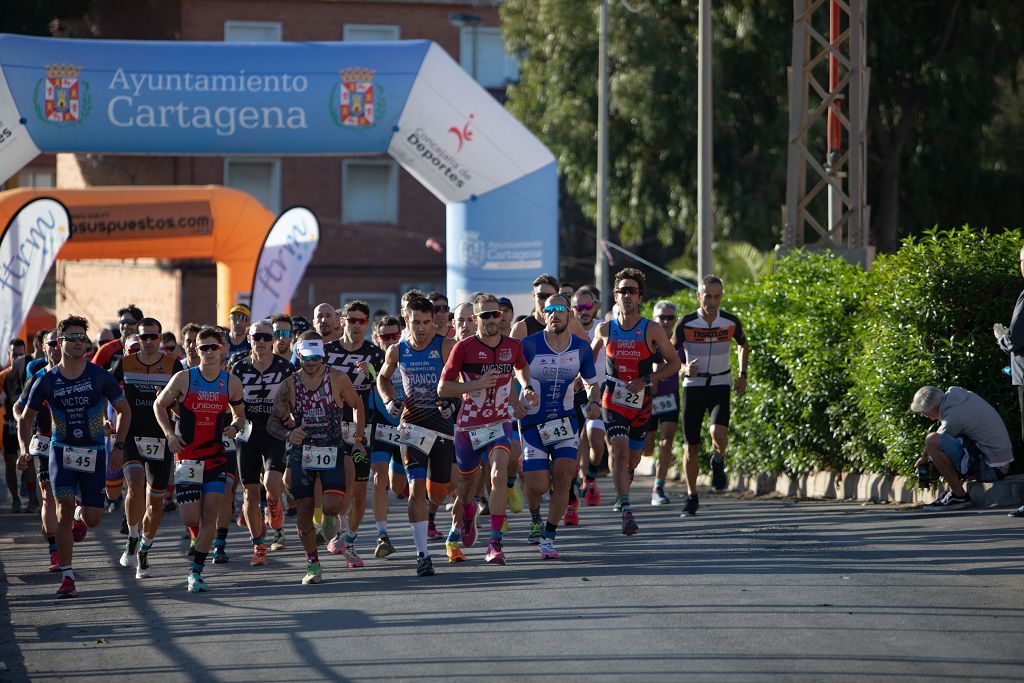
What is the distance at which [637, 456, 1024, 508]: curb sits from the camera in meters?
12.8

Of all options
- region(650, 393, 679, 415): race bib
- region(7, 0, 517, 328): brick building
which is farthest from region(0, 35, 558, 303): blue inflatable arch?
region(7, 0, 517, 328): brick building

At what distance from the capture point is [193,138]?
18031mm

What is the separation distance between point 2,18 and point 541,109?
44.4ft

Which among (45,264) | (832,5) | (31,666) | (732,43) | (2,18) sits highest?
(2,18)

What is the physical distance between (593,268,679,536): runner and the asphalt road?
30.4 inches

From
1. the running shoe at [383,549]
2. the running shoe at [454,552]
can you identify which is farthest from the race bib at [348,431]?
the running shoe at [454,552]

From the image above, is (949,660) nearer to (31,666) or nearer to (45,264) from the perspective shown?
(31,666)

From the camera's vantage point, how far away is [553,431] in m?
11.3

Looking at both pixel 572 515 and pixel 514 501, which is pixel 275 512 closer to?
pixel 572 515

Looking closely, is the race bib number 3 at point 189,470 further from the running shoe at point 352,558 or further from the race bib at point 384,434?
the race bib at point 384,434

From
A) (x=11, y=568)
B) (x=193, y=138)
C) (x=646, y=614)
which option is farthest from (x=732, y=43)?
(x=646, y=614)

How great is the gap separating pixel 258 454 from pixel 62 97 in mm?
7205

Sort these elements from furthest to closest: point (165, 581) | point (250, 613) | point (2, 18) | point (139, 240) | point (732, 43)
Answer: point (2, 18) → point (732, 43) → point (139, 240) → point (165, 581) → point (250, 613)

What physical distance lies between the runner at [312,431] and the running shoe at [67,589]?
160cm
